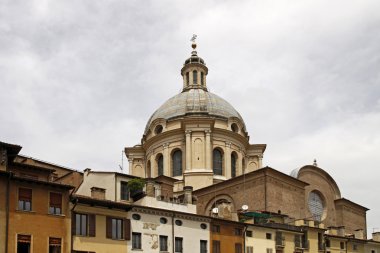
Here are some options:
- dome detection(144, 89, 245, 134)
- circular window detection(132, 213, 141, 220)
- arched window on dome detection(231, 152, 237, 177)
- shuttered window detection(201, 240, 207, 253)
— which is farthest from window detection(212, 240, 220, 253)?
dome detection(144, 89, 245, 134)

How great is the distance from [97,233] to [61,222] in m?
2.96

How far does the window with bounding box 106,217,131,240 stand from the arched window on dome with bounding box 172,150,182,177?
107 feet

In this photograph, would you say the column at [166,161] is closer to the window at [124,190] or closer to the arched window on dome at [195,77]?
the arched window on dome at [195,77]

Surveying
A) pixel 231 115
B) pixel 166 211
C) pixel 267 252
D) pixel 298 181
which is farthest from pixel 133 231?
pixel 231 115

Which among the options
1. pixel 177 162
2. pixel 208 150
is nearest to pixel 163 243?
pixel 208 150

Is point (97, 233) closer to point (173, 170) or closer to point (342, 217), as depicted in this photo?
point (173, 170)

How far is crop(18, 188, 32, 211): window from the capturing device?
3467 cm

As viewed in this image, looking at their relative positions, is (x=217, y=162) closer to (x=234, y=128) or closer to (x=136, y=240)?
(x=234, y=128)

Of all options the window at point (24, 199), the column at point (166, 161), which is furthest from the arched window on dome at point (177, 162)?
the window at point (24, 199)

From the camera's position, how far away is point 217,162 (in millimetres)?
72812

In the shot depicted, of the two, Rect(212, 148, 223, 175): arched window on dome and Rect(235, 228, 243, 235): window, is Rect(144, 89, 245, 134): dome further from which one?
Rect(235, 228, 243, 235): window

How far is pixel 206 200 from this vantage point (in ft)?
215

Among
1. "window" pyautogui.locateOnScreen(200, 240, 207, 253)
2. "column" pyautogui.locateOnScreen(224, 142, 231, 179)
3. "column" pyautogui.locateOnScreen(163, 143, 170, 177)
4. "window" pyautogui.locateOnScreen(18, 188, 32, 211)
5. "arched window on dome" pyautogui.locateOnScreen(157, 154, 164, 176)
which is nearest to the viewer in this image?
"window" pyautogui.locateOnScreen(18, 188, 32, 211)

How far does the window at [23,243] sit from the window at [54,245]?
1.45m
